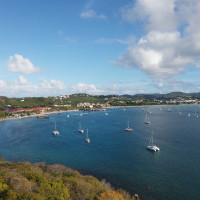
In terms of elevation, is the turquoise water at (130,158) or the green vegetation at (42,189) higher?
the green vegetation at (42,189)

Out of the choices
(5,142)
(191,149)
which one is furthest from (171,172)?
(5,142)

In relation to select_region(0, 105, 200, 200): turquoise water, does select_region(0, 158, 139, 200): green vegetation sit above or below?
above

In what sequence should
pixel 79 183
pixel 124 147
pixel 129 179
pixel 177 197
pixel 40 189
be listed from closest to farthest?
pixel 40 189, pixel 79 183, pixel 177 197, pixel 129 179, pixel 124 147

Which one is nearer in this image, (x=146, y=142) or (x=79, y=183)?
(x=79, y=183)

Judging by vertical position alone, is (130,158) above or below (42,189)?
below

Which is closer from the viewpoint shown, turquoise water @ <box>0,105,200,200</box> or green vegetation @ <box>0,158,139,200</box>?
green vegetation @ <box>0,158,139,200</box>

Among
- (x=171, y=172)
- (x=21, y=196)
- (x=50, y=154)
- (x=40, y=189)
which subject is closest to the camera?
(x=21, y=196)

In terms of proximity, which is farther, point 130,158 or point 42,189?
point 130,158

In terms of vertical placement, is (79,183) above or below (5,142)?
above

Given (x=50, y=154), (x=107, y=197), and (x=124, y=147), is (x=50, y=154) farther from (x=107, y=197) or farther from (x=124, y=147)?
(x=107, y=197)

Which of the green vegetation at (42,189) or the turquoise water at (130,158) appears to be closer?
the green vegetation at (42,189)

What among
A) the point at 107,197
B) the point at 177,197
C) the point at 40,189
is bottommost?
the point at 177,197
